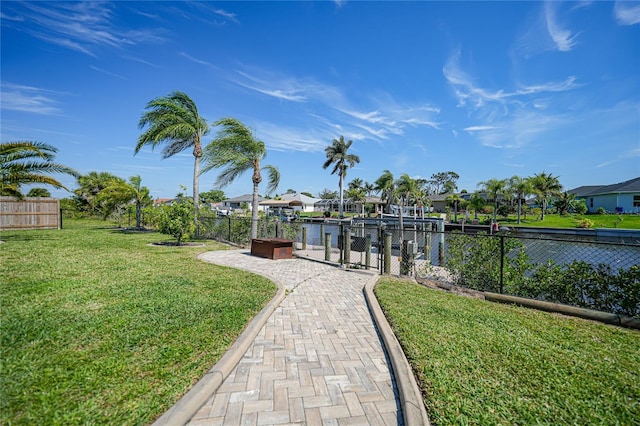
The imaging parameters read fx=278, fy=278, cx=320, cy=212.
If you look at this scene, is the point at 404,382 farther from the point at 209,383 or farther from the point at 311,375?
the point at 209,383

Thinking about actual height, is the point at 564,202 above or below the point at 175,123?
below

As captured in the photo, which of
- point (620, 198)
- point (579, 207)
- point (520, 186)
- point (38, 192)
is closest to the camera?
point (38, 192)

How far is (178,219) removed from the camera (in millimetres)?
11906

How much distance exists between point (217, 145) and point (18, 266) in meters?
7.43

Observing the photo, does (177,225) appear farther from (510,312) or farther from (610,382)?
(610,382)

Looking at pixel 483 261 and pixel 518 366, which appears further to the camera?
pixel 483 261

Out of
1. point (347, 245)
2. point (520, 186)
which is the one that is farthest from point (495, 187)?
point (347, 245)

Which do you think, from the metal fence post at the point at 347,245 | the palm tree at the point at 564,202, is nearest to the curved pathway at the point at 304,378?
the metal fence post at the point at 347,245

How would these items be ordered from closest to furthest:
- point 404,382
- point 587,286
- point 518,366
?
point 404,382 → point 518,366 → point 587,286

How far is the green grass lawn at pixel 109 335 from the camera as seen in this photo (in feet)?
7.20

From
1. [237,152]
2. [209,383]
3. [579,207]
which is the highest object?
[237,152]

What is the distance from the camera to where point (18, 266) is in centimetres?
664

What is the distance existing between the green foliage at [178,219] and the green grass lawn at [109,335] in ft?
16.3

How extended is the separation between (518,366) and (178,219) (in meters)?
12.2
